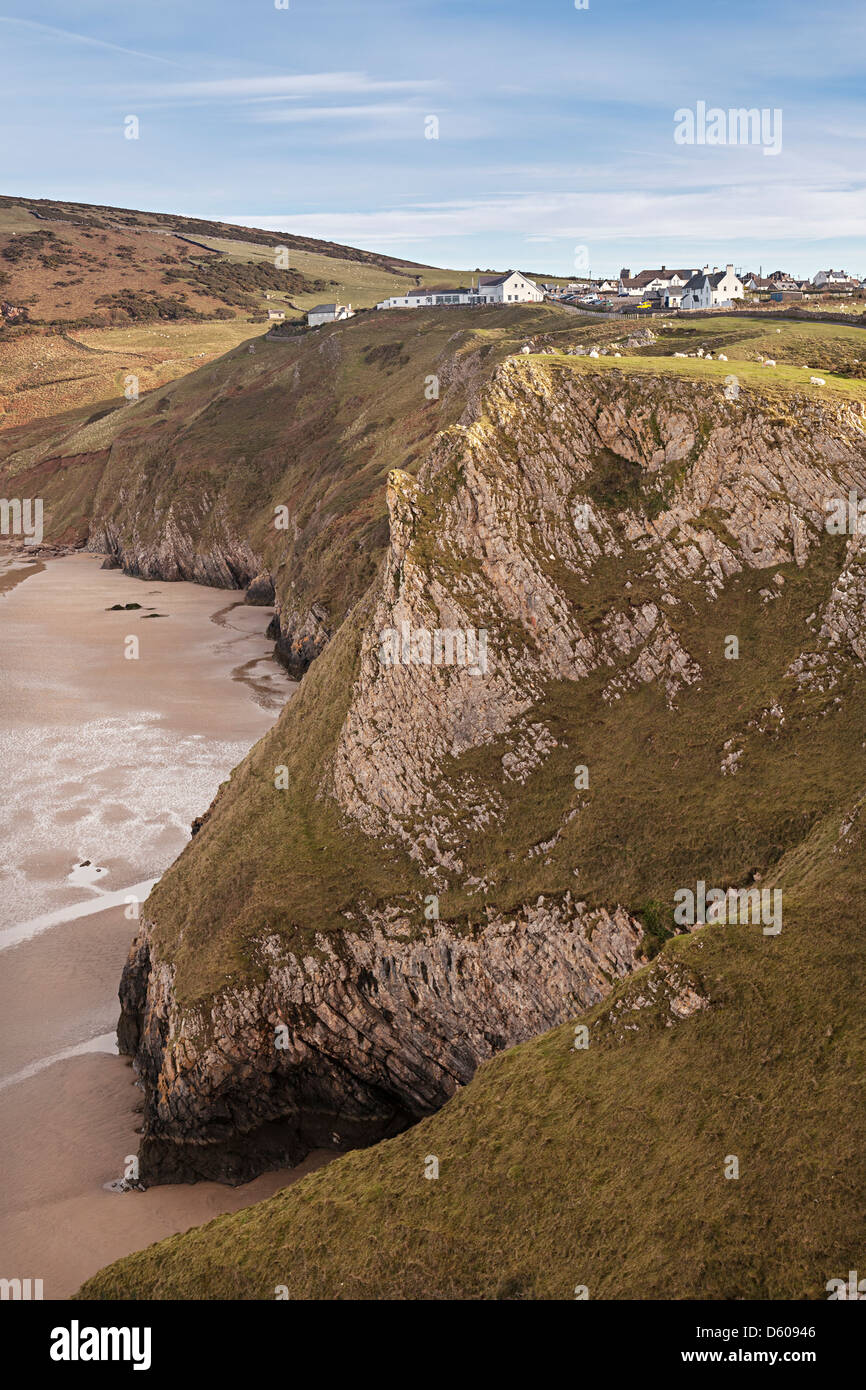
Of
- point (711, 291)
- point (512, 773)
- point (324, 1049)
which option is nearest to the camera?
point (324, 1049)

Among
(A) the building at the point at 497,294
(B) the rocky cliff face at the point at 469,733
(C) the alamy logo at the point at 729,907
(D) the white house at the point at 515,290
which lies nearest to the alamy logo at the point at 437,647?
(B) the rocky cliff face at the point at 469,733

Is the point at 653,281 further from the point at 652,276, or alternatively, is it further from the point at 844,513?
the point at 844,513

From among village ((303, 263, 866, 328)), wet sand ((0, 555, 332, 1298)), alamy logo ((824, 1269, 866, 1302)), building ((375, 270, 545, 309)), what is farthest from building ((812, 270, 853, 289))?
alamy logo ((824, 1269, 866, 1302))

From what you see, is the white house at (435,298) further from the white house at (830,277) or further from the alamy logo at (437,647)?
the alamy logo at (437,647)

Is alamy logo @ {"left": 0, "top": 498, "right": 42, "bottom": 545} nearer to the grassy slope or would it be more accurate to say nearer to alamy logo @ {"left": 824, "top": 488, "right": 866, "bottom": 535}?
→ alamy logo @ {"left": 824, "top": 488, "right": 866, "bottom": 535}

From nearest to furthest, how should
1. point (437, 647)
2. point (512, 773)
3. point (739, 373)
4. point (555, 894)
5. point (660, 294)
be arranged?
point (555, 894), point (512, 773), point (437, 647), point (739, 373), point (660, 294)

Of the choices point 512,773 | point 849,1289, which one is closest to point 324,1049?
point 512,773

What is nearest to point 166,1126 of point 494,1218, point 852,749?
point 494,1218

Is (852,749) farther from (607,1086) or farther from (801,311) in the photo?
(801,311)
